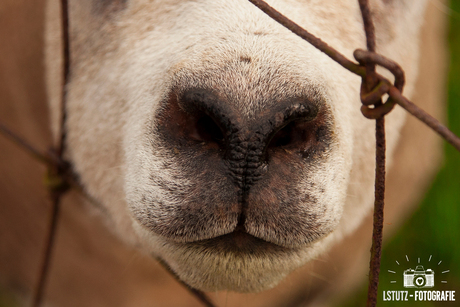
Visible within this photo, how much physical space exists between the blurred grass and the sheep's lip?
85.9 inches

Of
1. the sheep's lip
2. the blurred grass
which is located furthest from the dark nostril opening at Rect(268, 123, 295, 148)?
the blurred grass

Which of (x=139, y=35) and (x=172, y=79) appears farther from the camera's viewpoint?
(x=139, y=35)

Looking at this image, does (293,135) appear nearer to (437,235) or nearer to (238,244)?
(238,244)

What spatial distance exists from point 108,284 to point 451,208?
2.40 meters

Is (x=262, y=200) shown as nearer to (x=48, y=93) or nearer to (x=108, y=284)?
(x=48, y=93)

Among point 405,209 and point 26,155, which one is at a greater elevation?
point 26,155

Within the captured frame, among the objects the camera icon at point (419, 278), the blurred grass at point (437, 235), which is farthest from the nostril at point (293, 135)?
the blurred grass at point (437, 235)

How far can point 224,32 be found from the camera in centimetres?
124

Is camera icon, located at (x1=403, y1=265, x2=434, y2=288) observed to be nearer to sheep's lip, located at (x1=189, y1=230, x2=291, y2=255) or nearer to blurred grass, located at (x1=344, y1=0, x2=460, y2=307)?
sheep's lip, located at (x1=189, y1=230, x2=291, y2=255)

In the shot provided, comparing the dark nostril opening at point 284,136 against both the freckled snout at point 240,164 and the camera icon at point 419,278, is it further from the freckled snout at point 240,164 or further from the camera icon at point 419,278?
the camera icon at point 419,278

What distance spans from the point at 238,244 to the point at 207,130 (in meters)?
0.30

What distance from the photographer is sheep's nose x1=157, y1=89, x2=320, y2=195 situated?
1.03m

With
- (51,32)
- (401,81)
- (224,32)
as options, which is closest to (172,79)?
(224,32)

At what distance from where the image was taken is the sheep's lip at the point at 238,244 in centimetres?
115
